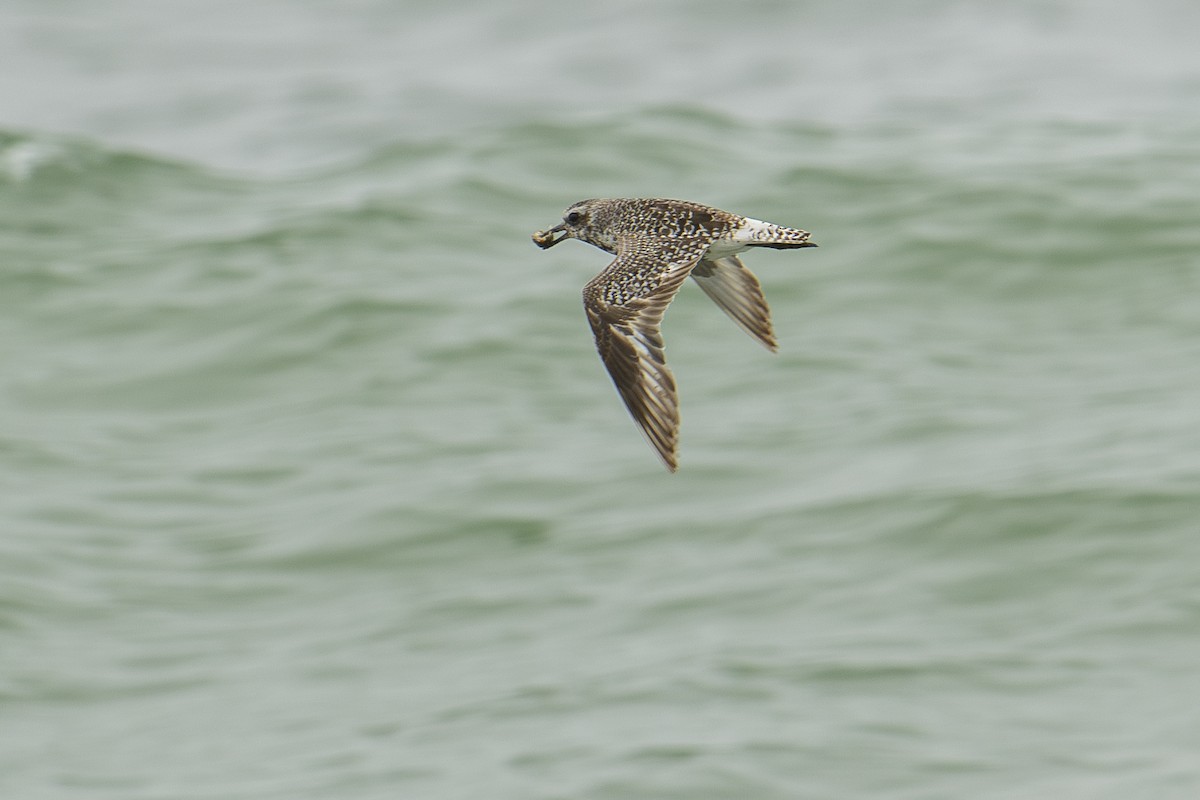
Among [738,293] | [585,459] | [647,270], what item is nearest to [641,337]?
[647,270]

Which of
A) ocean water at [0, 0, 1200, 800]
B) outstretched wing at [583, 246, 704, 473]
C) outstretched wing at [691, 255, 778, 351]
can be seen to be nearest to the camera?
outstretched wing at [583, 246, 704, 473]

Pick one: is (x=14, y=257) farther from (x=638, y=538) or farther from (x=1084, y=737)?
(x=1084, y=737)

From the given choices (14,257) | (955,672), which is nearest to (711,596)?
(955,672)

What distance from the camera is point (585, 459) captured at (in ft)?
45.2

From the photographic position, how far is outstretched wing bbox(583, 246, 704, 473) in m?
6.26

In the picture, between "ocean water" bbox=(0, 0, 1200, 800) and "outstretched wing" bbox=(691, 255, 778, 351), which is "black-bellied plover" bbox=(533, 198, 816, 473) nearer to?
"outstretched wing" bbox=(691, 255, 778, 351)

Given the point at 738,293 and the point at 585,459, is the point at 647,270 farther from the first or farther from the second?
the point at 585,459

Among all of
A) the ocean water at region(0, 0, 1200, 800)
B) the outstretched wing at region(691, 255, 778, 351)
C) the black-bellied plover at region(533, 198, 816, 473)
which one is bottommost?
the ocean water at region(0, 0, 1200, 800)

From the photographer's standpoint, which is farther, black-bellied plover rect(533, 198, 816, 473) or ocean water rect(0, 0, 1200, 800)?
ocean water rect(0, 0, 1200, 800)

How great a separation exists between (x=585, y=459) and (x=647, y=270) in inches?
284

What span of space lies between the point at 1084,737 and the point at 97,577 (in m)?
6.08

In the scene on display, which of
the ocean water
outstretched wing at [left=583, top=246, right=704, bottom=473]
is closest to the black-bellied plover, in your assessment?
outstretched wing at [left=583, top=246, right=704, bottom=473]

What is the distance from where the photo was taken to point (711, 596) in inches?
471

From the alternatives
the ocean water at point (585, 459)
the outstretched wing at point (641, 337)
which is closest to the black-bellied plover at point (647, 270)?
the outstretched wing at point (641, 337)
